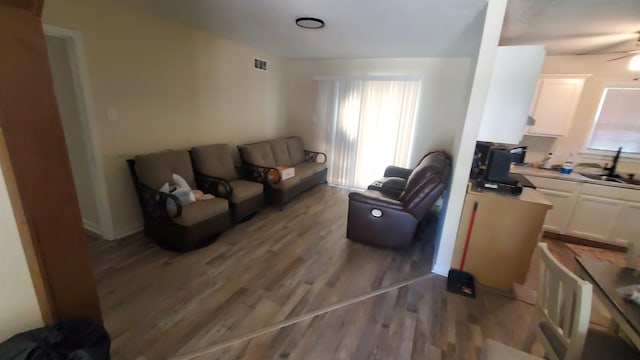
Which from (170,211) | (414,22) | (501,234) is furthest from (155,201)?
(501,234)

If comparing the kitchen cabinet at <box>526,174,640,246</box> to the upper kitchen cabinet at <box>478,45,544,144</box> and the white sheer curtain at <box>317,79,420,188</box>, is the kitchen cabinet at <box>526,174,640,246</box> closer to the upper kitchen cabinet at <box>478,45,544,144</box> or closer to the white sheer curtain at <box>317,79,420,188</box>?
the upper kitchen cabinet at <box>478,45,544,144</box>

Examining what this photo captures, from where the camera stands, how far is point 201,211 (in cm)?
262

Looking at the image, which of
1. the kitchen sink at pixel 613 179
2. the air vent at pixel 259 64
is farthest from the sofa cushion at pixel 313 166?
the kitchen sink at pixel 613 179

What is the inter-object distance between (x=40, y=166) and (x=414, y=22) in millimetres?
2857

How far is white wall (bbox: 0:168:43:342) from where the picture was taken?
904 mm

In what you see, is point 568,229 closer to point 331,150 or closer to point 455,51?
point 455,51

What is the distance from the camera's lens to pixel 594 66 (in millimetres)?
3129

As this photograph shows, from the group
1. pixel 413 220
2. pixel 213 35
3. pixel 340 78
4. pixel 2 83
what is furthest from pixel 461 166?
pixel 213 35

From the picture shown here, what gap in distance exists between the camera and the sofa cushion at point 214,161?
322cm

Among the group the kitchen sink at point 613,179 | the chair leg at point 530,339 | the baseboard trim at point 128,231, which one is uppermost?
the kitchen sink at point 613,179

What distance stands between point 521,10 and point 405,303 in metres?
2.48

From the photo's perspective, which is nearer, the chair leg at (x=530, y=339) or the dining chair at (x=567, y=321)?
the dining chair at (x=567, y=321)

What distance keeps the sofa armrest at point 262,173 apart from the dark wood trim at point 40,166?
102 inches

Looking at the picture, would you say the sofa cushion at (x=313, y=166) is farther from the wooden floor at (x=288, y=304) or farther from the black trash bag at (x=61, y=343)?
the black trash bag at (x=61, y=343)
